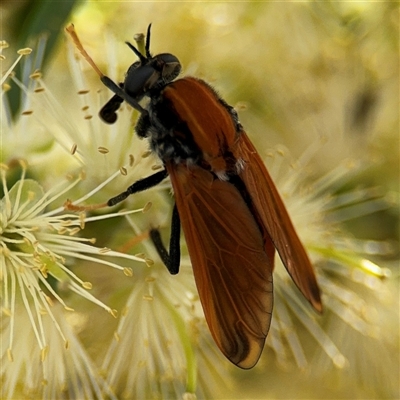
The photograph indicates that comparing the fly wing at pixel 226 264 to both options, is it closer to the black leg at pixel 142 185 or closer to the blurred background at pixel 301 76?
the black leg at pixel 142 185

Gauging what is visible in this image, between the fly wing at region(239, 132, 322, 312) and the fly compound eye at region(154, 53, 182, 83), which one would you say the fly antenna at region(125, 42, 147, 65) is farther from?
the fly wing at region(239, 132, 322, 312)

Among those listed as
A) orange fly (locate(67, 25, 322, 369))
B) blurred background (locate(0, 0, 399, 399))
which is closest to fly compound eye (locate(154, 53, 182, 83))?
orange fly (locate(67, 25, 322, 369))

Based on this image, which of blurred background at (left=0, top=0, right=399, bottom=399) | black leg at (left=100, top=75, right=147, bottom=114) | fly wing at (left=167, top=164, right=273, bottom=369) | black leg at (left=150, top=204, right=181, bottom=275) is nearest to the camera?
fly wing at (left=167, top=164, right=273, bottom=369)

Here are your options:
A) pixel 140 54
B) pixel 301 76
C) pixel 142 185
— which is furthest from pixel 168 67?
pixel 301 76

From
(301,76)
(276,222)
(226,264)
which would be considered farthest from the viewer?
(301,76)

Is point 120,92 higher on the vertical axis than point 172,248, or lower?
higher

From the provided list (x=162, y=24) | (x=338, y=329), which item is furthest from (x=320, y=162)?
(x=162, y=24)

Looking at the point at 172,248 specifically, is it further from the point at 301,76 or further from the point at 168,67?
the point at 301,76
